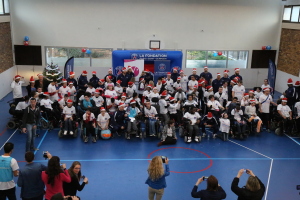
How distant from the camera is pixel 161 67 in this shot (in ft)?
49.7

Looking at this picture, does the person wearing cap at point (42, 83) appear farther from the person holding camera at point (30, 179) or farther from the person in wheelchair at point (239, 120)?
the person holding camera at point (30, 179)

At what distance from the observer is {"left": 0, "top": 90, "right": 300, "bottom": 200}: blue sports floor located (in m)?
7.47

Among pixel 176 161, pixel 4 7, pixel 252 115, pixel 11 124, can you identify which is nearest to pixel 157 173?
pixel 176 161

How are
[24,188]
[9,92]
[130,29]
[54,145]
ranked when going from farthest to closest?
1. [130,29]
2. [9,92]
3. [54,145]
4. [24,188]

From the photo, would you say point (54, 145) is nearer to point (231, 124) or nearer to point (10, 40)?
point (231, 124)

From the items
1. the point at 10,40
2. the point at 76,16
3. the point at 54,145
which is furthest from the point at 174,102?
the point at 10,40

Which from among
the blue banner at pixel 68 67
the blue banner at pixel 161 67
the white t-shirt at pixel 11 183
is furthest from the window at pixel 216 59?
the white t-shirt at pixel 11 183

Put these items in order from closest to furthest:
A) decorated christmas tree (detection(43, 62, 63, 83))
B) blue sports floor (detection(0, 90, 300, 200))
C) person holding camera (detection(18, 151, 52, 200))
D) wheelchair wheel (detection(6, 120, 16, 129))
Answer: person holding camera (detection(18, 151, 52, 200)) < blue sports floor (detection(0, 90, 300, 200)) < wheelchair wheel (detection(6, 120, 16, 129)) < decorated christmas tree (detection(43, 62, 63, 83))

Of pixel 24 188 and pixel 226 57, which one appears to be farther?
pixel 226 57

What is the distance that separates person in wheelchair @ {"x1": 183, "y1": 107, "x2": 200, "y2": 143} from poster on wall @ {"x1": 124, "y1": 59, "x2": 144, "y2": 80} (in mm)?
4892

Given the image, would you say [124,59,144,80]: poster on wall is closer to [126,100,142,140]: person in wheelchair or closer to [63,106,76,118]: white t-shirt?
[126,100,142,140]: person in wheelchair

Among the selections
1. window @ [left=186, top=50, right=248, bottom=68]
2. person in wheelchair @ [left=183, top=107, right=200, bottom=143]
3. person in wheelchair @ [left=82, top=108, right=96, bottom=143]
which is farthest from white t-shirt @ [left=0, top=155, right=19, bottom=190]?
window @ [left=186, top=50, right=248, bottom=68]

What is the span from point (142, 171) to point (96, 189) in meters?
1.41

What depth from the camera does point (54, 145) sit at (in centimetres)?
988
